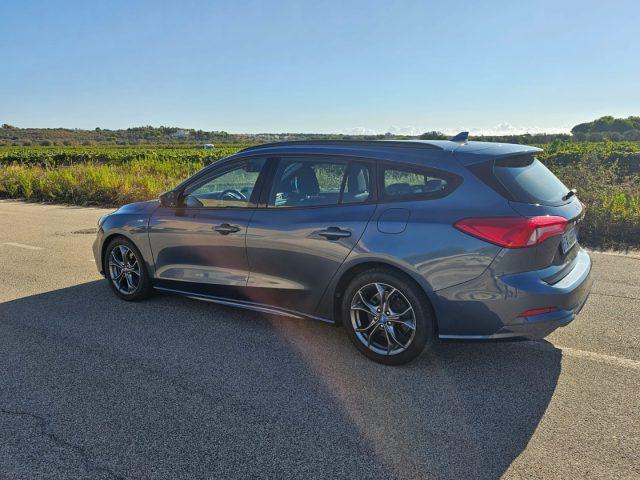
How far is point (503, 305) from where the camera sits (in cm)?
329

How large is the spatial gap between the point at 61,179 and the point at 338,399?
1527 centimetres

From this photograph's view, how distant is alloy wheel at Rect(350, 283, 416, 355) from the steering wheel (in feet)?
4.65

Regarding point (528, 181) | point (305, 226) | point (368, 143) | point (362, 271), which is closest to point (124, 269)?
point (305, 226)

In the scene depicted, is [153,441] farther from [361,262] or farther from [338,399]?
[361,262]

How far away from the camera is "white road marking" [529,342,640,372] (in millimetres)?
3719

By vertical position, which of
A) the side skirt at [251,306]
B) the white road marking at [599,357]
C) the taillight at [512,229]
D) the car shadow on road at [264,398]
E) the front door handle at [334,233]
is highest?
the taillight at [512,229]

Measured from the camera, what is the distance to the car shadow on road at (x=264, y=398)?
2705 mm

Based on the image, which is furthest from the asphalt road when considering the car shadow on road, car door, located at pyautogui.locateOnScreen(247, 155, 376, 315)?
car door, located at pyautogui.locateOnScreen(247, 155, 376, 315)

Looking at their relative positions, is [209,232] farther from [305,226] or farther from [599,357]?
[599,357]

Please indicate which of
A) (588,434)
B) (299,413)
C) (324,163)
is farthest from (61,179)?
(588,434)

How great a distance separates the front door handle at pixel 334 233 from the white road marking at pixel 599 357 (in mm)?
1840

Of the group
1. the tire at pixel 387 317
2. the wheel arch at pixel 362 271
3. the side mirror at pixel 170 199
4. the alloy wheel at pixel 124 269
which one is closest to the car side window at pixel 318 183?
the wheel arch at pixel 362 271

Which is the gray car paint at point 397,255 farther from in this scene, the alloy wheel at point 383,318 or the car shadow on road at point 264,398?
the car shadow on road at point 264,398

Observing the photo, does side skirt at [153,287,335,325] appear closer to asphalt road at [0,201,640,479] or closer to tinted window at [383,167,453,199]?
asphalt road at [0,201,640,479]
